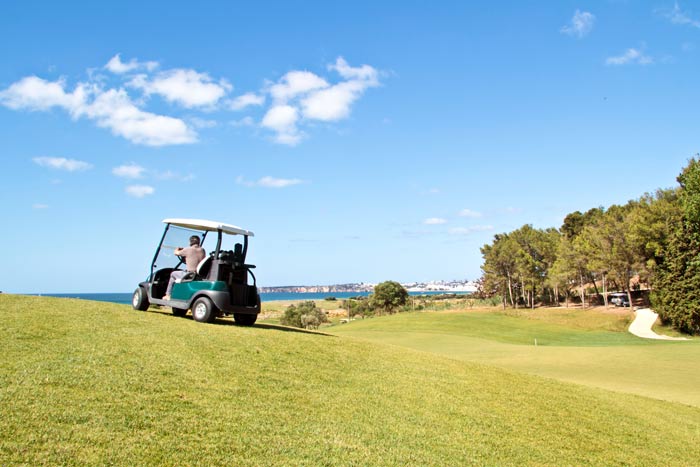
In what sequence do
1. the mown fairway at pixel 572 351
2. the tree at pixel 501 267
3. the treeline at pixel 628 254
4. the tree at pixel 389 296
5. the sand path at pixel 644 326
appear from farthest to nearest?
the tree at pixel 389 296 < the tree at pixel 501 267 < the treeline at pixel 628 254 < the sand path at pixel 644 326 < the mown fairway at pixel 572 351

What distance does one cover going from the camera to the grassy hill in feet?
17.0

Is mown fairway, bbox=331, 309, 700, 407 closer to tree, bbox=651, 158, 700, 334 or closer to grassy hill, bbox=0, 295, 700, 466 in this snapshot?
tree, bbox=651, 158, 700, 334

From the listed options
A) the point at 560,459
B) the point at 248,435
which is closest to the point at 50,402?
the point at 248,435

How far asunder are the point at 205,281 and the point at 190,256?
876mm

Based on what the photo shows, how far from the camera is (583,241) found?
65312mm

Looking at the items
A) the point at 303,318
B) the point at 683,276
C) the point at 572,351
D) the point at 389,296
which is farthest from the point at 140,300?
the point at 389,296

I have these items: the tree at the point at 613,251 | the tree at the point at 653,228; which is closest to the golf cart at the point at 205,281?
the tree at the point at 653,228

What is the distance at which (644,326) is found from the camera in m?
46.9

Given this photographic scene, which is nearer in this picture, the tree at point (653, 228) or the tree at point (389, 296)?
the tree at point (653, 228)

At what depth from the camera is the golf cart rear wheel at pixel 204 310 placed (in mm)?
11820

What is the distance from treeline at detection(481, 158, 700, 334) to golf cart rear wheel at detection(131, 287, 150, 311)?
38.9 m

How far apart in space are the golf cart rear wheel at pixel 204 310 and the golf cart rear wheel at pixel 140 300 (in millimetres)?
1732

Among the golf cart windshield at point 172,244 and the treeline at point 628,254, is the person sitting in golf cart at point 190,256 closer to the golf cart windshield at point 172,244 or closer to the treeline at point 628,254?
the golf cart windshield at point 172,244

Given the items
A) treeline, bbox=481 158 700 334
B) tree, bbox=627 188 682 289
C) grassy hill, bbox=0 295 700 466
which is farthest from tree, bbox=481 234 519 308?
grassy hill, bbox=0 295 700 466
